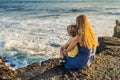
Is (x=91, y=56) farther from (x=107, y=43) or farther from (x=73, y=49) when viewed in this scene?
(x=107, y=43)

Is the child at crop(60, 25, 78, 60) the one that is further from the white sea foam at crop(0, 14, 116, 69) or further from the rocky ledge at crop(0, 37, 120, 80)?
the white sea foam at crop(0, 14, 116, 69)

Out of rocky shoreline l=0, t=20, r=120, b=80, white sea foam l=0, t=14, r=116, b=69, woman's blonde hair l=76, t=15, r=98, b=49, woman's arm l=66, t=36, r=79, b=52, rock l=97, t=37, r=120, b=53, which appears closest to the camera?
woman's blonde hair l=76, t=15, r=98, b=49

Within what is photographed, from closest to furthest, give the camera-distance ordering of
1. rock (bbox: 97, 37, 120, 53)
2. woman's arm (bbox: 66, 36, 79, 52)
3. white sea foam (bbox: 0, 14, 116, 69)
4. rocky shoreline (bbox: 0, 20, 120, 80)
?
woman's arm (bbox: 66, 36, 79, 52), rocky shoreline (bbox: 0, 20, 120, 80), rock (bbox: 97, 37, 120, 53), white sea foam (bbox: 0, 14, 116, 69)

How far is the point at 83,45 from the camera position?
5586 mm

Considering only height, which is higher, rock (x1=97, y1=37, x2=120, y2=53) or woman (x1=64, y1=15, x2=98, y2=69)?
woman (x1=64, y1=15, x2=98, y2=69)

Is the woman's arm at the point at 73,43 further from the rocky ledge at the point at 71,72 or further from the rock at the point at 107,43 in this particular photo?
the rock at the point at 107,43

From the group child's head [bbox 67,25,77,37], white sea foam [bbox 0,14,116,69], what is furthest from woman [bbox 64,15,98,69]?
white sea foam [bbox 0,14,116,69]

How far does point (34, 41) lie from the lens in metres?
15.1

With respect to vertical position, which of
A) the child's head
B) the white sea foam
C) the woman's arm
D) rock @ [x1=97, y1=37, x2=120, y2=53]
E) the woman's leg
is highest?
the child's head

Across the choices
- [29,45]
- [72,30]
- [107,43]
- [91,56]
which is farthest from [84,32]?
[29,45]

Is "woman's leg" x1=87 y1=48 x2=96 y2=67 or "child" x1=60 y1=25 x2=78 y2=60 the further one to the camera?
"woman's leg" x1=87 y1=48 x2=96 y2=67

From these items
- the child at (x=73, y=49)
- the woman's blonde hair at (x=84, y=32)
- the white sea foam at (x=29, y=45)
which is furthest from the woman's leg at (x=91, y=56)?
the white sea foam at (x=29, y=45)

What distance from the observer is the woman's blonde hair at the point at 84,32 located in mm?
5445

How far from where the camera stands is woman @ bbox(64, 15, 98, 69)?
17.9 feet
